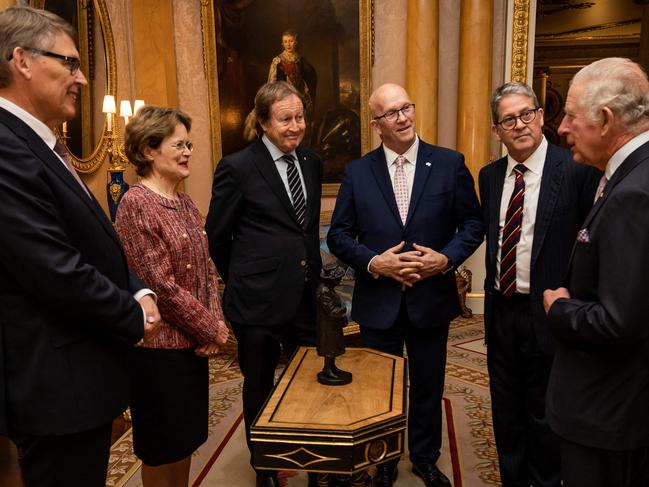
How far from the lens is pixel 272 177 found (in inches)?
112

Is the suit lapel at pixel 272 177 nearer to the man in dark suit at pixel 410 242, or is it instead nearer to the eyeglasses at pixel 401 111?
the man in dark suit at pixel 410 242

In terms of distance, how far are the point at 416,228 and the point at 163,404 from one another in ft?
4.65

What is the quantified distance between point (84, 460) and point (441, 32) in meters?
5.75

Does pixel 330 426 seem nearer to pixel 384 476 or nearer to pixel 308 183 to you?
pixel 384 476

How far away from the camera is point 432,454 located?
2.98 m

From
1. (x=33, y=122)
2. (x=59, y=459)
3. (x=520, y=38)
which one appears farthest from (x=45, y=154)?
(x=520, y=38)

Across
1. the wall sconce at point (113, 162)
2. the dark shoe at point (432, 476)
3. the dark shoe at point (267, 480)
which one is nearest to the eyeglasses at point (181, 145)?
the dark shoe at point (267, 480)

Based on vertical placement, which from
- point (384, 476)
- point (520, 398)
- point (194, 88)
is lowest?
point (384, 476)

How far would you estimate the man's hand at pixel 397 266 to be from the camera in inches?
105

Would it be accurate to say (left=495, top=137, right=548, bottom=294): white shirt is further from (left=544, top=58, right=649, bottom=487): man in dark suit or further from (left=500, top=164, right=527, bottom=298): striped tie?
(left=544, top=58, right=649, bottom=487): man in dark suit

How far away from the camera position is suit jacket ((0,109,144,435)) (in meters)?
1.45

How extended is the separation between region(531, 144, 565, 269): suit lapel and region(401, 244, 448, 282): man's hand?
1.41ft

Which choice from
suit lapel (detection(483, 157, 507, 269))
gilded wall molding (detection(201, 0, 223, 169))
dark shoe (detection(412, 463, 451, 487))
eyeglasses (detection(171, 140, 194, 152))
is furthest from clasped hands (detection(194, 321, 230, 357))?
gilded wall molding (detection(201, 0, 223, 169))

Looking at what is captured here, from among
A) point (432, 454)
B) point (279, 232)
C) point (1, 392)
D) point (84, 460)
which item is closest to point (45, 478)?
point (84, 460)
